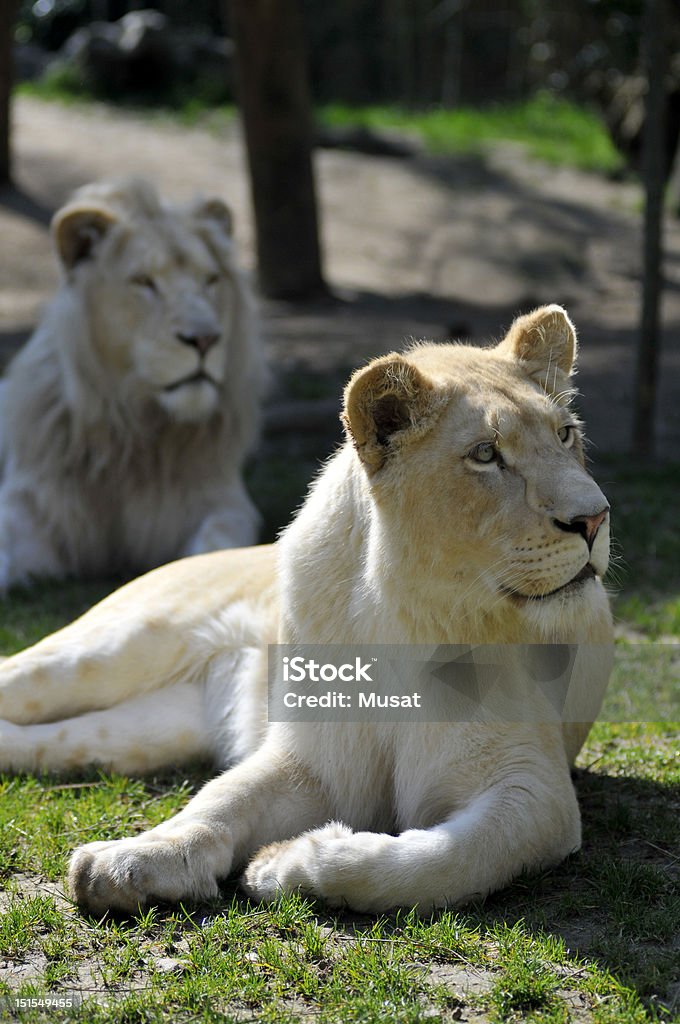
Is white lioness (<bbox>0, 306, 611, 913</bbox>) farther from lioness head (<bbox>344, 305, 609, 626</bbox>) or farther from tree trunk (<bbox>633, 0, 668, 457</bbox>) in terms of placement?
tree trunk (<bbox>633, 0, 668, 457</bbox>)

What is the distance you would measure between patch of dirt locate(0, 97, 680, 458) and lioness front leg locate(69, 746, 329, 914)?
5.72 m

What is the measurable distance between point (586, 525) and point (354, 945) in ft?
3.62

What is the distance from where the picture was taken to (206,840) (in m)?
3.29

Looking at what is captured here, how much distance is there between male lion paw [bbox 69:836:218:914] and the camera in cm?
314

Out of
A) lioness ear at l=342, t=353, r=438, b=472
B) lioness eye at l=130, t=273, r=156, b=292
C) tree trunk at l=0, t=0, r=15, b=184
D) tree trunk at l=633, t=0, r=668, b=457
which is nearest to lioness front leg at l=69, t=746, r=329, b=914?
lioness ear at l=342, t=353, r=438, b=472

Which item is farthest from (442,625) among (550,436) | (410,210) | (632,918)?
(410,210)

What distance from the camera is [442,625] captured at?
3395 millimetres

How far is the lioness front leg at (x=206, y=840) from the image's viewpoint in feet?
10.3

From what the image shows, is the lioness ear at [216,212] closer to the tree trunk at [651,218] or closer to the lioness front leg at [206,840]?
the tree trunk at [651,218]

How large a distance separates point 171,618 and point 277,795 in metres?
0.94

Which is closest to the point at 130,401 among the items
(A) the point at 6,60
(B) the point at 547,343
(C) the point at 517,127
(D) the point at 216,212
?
(D) the point at 216,212

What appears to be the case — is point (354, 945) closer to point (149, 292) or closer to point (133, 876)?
point (133, 876)

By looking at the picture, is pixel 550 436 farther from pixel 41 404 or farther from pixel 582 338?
pixel 582 338
